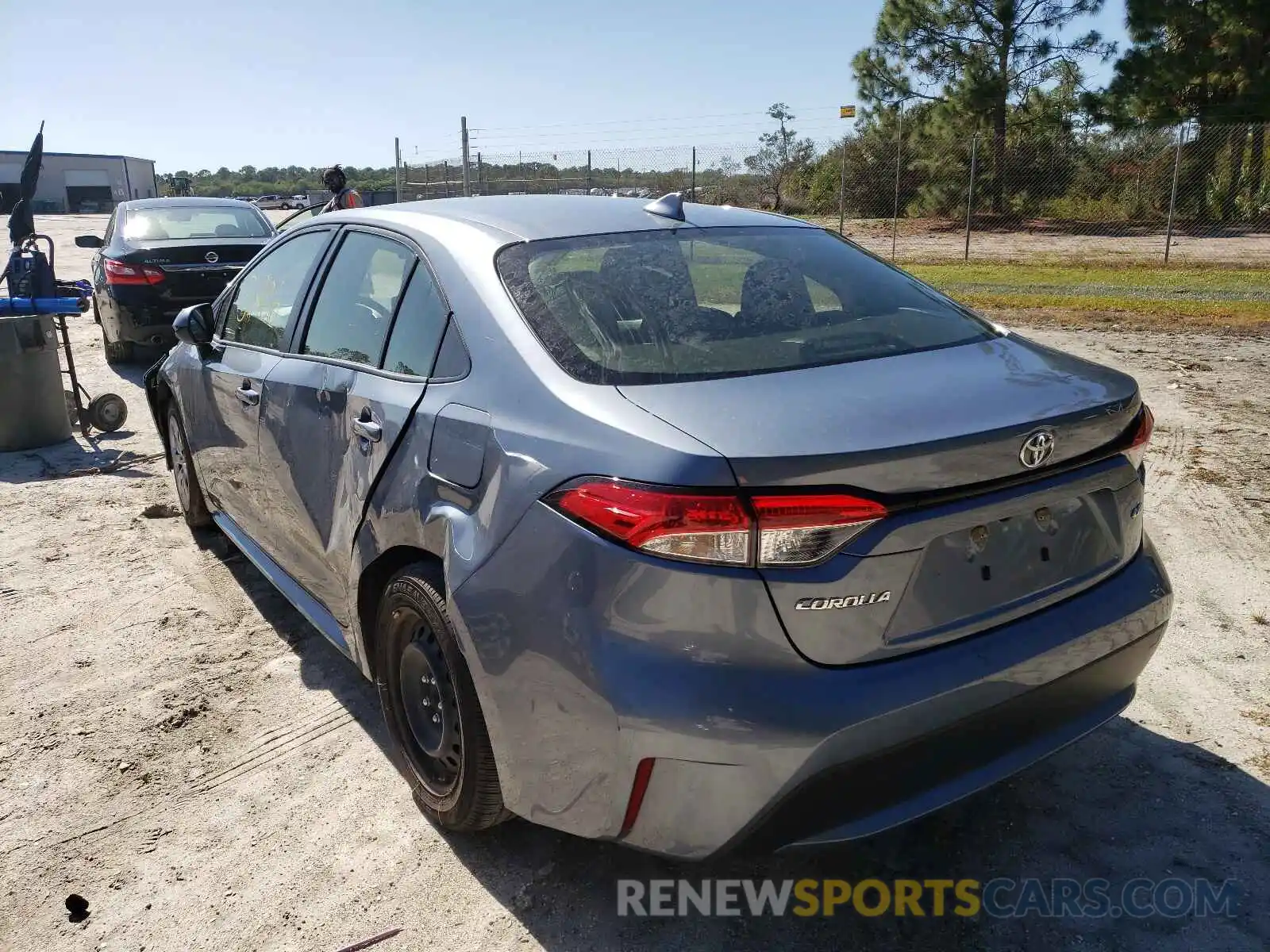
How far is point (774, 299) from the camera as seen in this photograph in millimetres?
2955

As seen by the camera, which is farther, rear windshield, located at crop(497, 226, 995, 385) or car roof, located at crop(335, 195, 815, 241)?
car roof, located at crop(335, 195, 815, 241)

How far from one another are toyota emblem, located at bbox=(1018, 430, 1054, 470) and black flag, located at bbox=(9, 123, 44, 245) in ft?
23.5

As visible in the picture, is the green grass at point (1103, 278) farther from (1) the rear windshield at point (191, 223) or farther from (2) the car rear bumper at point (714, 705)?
(2) the car rear bumper at point (714, 705)

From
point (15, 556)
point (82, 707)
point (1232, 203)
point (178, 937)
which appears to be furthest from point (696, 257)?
point (1232, 203)

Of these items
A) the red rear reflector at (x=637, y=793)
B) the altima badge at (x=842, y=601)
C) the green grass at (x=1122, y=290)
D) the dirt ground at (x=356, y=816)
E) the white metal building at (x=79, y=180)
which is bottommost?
the dirt ground at (x=356, y=816)

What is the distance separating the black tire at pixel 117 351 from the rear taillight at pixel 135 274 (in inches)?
38.4

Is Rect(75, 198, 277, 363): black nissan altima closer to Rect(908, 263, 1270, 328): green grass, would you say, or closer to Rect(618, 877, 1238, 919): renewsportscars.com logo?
Rect(618, 877, 1238, 919): renewsportscars.com logo

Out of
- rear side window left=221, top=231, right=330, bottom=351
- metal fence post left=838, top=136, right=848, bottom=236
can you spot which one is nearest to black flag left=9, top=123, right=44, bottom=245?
rear side window left=221, top=231, right=330, bottom=351

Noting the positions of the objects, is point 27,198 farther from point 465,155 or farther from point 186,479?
point 465,155

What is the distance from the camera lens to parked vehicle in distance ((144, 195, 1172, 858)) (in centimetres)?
202

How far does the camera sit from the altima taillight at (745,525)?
1.99 metres

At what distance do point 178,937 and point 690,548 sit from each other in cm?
165

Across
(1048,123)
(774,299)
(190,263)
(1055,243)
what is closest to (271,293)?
(774,299)

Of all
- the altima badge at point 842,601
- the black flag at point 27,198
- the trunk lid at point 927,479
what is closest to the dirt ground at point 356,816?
the trunk lid at point 927,479
